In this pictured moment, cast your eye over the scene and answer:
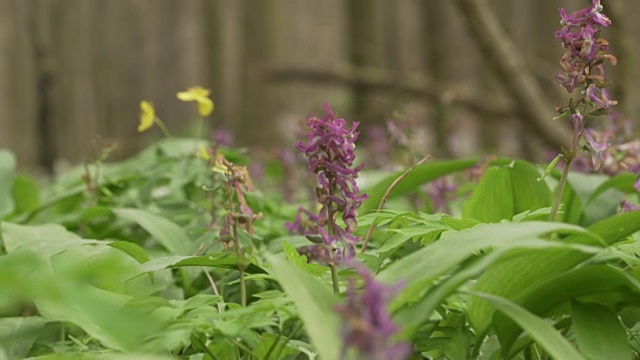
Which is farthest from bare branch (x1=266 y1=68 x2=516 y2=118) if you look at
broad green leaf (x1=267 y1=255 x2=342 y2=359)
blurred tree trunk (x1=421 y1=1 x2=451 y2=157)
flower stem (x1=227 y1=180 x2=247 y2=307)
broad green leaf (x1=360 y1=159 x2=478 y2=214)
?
broad green leaf (x1=267 y1=255 x2=342 y2=359)

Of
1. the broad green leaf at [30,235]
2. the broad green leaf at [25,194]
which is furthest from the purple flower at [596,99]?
the broad green leaf at [25,194]

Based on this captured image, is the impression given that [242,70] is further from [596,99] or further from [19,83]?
[596,99]

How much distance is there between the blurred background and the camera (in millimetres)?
6594

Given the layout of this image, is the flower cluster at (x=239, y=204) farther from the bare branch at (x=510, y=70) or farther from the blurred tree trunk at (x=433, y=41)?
the blurred tree trunk at (x=433, y=41)

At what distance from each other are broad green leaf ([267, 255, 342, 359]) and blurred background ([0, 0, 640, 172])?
463 centimetres

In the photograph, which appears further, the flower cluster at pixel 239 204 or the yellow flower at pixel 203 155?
the yellow flower at pixel 203 155

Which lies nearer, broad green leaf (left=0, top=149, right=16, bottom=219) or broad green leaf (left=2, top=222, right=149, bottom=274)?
broad green leaf (left=2, top=222, right=149, bottom=274)

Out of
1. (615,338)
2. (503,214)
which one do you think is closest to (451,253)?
(615,338)

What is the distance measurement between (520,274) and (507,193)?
707mm

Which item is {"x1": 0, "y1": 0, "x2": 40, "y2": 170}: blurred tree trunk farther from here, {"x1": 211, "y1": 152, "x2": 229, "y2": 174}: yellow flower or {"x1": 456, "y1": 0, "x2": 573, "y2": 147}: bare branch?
{"x1": 211, "y1": 152, "x2": 229, "y2": 174}: yellow flower

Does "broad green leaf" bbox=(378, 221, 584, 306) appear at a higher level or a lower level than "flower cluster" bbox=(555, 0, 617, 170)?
lower

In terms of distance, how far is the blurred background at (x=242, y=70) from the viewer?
659 cm

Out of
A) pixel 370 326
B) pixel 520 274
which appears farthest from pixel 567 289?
pixel 370 326

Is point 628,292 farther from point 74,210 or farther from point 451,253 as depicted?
point 74,210
